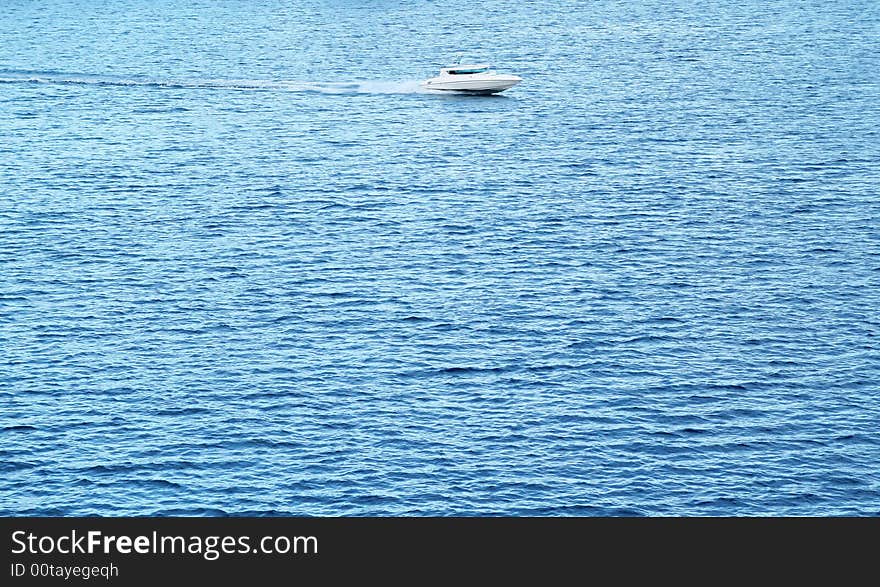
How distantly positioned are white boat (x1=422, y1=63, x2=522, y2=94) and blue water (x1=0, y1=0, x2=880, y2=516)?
16749 millimetres

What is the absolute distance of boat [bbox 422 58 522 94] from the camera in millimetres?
195875

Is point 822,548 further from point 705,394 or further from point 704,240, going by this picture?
point 704,240

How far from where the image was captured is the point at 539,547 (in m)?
24.4

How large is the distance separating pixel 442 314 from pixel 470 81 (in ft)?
311

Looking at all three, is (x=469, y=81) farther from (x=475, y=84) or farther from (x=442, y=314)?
(x=442, y=314)

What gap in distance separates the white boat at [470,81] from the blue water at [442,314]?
659 inches

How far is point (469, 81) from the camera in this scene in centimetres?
19588

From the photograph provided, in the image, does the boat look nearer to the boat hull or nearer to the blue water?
the boat hull

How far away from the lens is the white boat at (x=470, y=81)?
19588 cm

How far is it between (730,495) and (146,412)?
36750mm

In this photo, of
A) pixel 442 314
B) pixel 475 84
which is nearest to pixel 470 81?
pixel 475 84

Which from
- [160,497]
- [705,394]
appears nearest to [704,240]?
[705,394]

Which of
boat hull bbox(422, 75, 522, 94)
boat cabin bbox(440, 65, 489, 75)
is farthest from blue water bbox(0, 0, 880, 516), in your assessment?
boat cabin bbox(440, 65, 489, 75)

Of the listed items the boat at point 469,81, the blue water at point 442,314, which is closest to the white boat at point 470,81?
the boat at point 469,81
